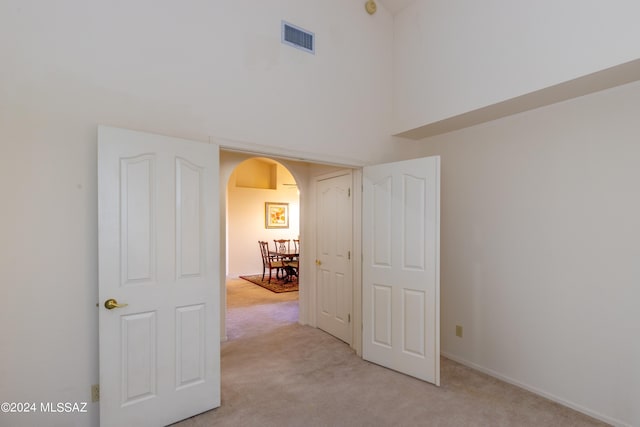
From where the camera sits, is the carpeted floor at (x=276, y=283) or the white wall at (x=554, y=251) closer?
the white wall at (x=554, y=251)

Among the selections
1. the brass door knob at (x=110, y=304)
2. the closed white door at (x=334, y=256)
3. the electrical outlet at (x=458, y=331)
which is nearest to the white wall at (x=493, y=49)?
the closed white door at (x=334, y=256)

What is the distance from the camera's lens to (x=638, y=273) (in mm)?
2355

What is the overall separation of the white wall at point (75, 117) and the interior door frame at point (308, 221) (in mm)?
148

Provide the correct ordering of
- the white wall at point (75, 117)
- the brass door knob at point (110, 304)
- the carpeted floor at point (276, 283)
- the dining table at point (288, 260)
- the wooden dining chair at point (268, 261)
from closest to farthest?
the white wall at point (75, 117) → the brass door knob at point (110, 304) → the carpeted floor at point (276, 283) → the dining table at point (288, 260) → the wooden dining chair at point (268, 261)

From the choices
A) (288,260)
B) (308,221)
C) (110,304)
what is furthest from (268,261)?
(110,304)

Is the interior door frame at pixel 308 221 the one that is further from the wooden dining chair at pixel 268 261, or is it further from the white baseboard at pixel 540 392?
the wooden dining chair at pixel 268 261

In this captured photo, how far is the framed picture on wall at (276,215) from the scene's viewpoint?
9469mm

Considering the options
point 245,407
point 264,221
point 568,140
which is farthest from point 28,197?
point 264,221

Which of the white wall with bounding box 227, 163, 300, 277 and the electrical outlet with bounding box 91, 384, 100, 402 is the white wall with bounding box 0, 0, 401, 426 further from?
the white wall with bounding box 227, 163, 300, 277

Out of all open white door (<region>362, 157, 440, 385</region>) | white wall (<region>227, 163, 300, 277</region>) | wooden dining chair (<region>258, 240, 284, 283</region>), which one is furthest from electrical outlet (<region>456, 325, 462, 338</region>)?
white wall (<region>227, 163, 300, 277</region>)

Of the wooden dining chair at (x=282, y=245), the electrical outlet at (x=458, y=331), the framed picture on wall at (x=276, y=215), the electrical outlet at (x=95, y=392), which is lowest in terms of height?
the electrical outlet at (x=458, y=331)

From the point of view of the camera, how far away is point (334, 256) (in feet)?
14.1

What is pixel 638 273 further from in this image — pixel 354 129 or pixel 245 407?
pixel 245 407

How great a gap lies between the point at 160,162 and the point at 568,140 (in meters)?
3.34
